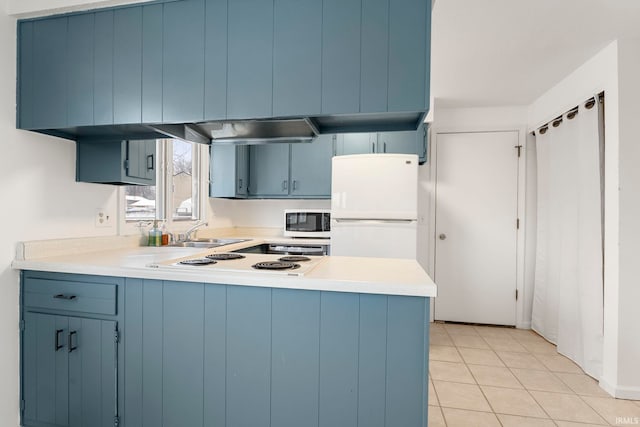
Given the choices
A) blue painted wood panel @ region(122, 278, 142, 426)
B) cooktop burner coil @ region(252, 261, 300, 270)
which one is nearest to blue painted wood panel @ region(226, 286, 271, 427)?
cooktop burner coil @ region(252, 261, 300, 270)

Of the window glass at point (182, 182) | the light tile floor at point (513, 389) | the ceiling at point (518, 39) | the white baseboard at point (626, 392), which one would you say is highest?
the ceiling at point (518, 39)

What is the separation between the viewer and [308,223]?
135 inches

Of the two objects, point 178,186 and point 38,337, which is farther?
point 178,186

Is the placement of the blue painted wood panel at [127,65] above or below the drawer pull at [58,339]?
above

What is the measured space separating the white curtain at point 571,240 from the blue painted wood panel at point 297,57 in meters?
2.25

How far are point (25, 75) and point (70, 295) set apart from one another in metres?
1.17

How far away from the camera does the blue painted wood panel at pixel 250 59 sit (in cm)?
147

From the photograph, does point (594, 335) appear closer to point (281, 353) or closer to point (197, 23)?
point (281, 353)

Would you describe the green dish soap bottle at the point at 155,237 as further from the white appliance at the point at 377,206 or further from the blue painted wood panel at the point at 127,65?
the white appliance at the point at 377,206

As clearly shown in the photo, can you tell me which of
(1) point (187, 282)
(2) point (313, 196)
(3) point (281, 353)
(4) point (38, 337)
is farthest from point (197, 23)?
(2) point (313, 196)

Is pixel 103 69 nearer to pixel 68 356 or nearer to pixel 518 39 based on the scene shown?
pixel 68 356

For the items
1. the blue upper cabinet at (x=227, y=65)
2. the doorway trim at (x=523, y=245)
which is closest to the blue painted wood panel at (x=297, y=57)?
the blue upper cabinet at (x=227, y=65)

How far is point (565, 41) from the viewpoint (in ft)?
7.47

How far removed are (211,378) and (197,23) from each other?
1606mm
